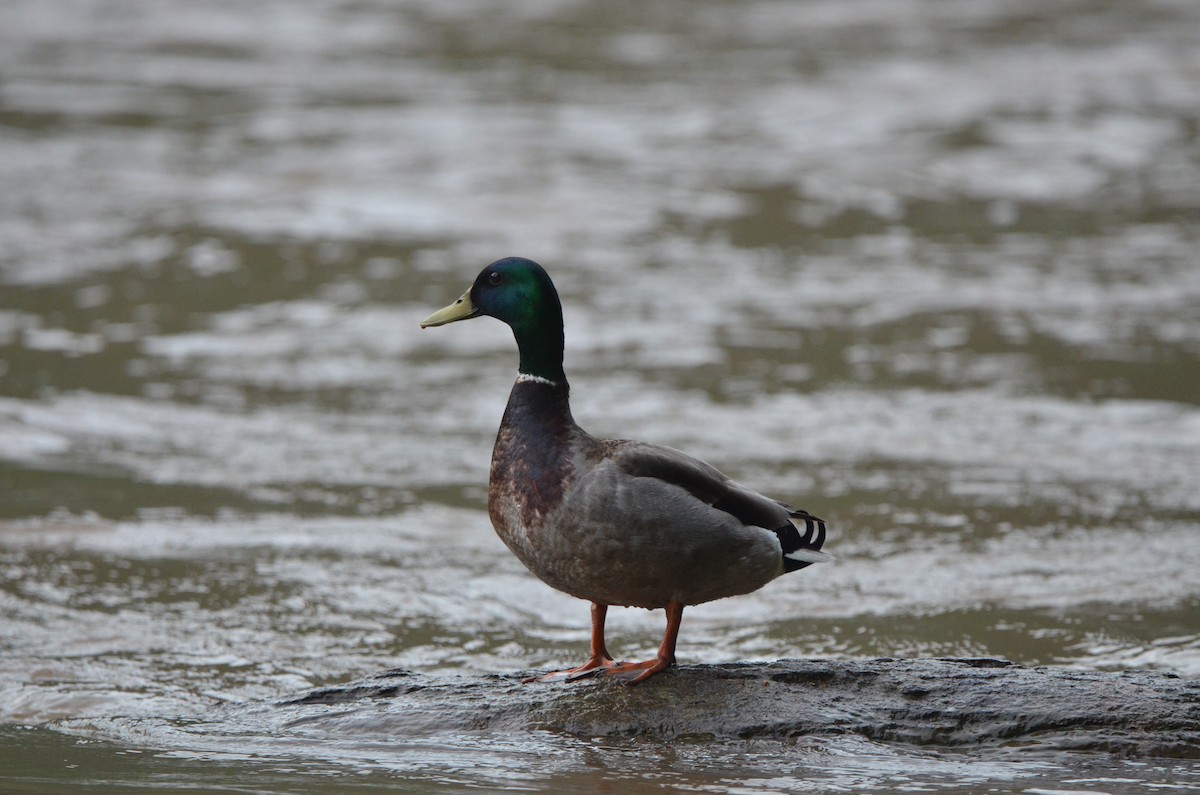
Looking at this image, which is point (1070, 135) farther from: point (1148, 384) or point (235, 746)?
point (235, 746)

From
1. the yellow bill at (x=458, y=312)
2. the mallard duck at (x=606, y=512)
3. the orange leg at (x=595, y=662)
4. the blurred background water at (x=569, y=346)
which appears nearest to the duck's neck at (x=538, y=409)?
the mallard duck at (x=606, y=512)

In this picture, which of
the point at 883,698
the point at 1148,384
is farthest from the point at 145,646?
the point at 1148,384

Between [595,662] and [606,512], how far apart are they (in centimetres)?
65

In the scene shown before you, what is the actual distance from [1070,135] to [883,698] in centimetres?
1450

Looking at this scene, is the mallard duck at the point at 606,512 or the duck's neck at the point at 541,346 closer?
the mallard duck at the point at 606,512

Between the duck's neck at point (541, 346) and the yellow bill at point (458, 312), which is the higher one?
the yellow bill at point (458, 312)

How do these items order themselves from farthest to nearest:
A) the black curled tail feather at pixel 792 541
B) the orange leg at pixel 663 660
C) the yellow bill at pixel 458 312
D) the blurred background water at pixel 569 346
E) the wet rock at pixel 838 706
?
the blurred background water at pixel 569 346 → the yellow bill at pixel 458 312 → the black curled tail feather at pixel 792 541 → the orange leg at pixel 663 660 → the wet rock at pixel 838 706

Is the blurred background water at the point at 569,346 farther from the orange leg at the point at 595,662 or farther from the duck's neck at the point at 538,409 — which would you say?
the duck's neck at the point at 538,409

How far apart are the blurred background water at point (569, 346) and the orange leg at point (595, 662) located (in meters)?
0.34

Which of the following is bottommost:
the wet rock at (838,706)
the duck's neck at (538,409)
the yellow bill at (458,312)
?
the wet rock at (838,706)

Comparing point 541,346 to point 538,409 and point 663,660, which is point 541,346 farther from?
point 663,660

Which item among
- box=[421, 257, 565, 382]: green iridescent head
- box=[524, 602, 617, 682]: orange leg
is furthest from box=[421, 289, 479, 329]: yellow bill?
box=[524, 602, 617, 682]: orange leg

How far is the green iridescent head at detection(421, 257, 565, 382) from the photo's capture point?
4.93 metres

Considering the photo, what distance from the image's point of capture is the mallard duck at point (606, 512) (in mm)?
4574
